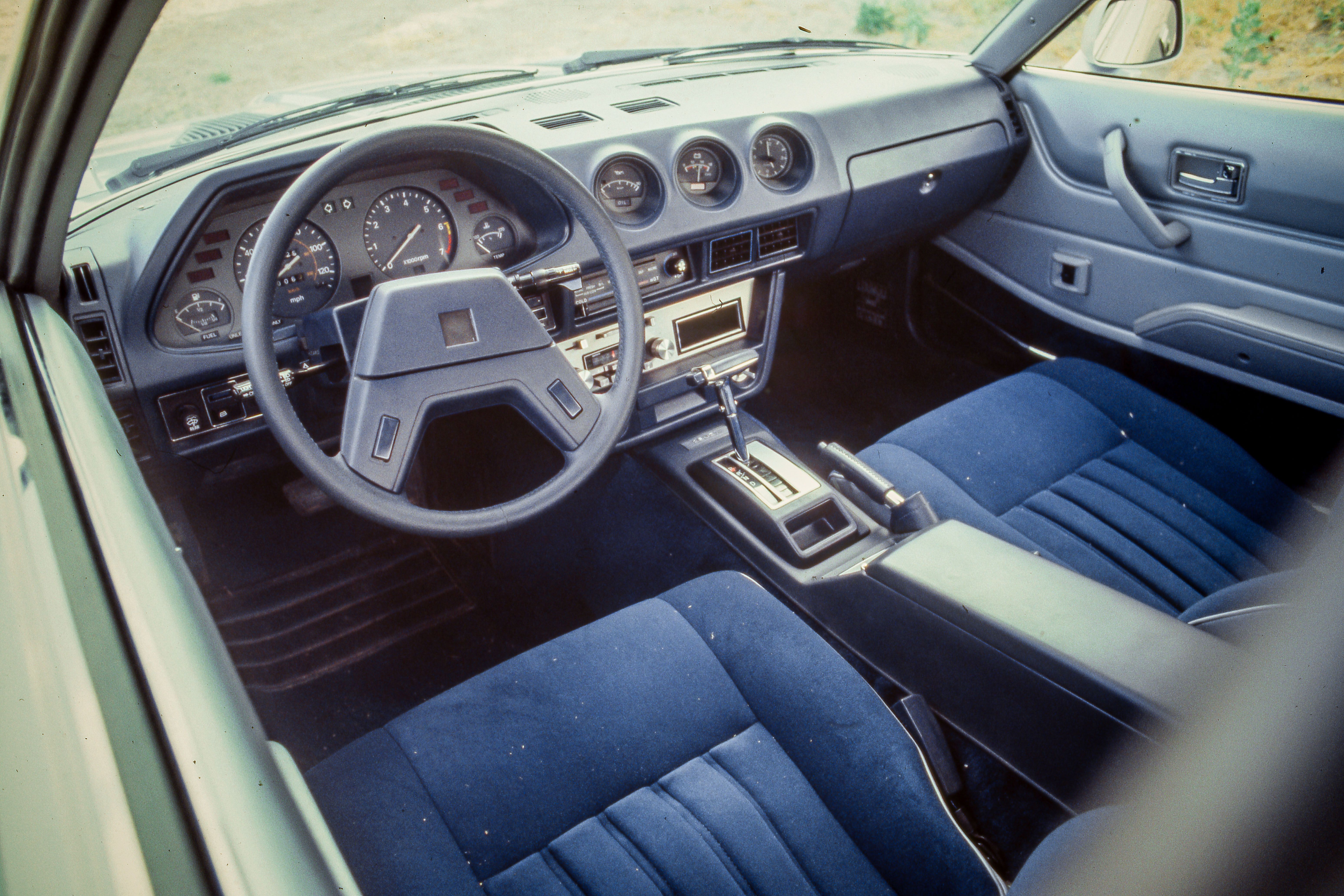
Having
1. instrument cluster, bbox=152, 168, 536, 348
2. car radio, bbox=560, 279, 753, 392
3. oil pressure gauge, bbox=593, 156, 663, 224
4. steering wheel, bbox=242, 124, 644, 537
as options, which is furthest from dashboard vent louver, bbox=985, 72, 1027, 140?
steering wheel, bbox=242, 124, 644, 537

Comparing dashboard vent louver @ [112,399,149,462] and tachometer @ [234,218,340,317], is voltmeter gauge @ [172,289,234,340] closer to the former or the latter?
tachometer @ [234,218,340,317]

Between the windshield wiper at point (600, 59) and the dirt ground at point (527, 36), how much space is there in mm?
17

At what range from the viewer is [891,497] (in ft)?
5.77

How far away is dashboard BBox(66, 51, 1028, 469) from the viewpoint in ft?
4.95

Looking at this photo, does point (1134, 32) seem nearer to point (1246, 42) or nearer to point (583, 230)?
point (1246, 42)

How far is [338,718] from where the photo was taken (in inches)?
81.5

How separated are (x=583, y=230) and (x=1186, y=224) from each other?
4.57ft

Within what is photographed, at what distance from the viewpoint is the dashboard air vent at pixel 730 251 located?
2.08 meters

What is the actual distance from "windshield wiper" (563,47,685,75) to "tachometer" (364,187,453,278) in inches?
27.5

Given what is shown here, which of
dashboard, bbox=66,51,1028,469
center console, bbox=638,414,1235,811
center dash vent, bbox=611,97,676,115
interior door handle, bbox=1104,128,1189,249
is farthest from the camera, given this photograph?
interior door handle, bbox=1104,128,1189,249

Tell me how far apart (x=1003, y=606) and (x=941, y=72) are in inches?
68.3

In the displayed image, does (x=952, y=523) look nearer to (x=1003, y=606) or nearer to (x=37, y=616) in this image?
(x=1003, y=606)

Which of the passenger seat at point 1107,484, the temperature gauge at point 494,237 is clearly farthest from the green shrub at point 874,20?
the temperature gauge at point 494,237

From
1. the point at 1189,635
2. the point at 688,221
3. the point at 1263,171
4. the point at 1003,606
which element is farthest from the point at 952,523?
the point at 1263,171
